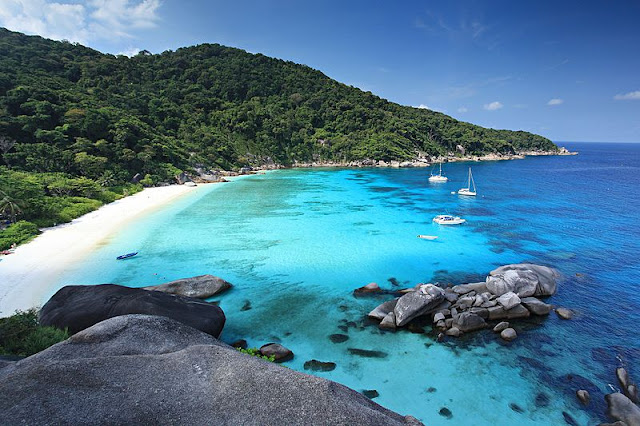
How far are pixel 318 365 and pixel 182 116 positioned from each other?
126 m

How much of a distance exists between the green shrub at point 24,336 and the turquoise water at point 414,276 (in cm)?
781

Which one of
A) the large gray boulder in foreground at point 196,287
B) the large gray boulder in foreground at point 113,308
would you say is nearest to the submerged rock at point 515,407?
the large gray boulder in foreground at point 113,308

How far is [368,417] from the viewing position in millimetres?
7219

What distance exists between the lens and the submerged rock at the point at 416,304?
17.9 metres

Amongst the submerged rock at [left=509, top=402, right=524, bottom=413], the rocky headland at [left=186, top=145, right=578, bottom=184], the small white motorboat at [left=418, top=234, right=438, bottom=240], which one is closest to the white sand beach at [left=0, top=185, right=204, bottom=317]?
the submerged rock at [left=509, top=402, right=524, bottom=413]

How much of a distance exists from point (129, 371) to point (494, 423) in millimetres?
13289

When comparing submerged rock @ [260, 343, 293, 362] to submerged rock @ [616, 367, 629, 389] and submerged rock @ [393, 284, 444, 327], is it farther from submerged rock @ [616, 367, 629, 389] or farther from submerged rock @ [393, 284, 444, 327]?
submerged rock @ [616, 367, 629, 389]

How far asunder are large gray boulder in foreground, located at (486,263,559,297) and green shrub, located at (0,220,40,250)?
4180cm

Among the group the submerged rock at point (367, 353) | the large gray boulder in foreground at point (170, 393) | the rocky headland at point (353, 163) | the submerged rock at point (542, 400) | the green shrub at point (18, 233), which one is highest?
the rocky headland at point (353, 163)

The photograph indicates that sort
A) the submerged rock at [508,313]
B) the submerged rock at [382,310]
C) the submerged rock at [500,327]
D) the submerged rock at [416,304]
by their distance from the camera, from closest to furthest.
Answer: the submerged rock at [500,327], the submerged rock at [416,304], the submerged rock at [508,313], the submerged rock at [382,310]

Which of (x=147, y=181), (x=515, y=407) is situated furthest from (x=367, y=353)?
(x=147, y=181)

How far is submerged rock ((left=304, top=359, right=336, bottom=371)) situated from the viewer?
47.7 feet

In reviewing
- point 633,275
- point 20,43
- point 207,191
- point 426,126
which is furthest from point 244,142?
point 633,275

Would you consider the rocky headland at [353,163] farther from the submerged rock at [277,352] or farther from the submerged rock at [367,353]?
the submerged rock at [367,353]
